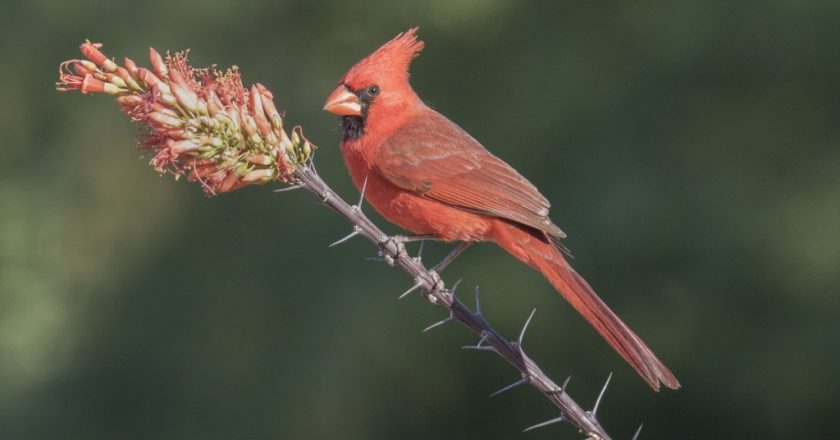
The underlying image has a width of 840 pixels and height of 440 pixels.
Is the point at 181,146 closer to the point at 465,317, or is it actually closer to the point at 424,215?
the point at 465,317

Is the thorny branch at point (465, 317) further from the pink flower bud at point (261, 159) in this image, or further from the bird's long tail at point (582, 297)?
the bird's long tail at point (582, 297)

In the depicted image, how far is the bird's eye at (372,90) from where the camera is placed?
297 cm

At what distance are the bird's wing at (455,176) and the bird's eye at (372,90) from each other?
0.12 metres

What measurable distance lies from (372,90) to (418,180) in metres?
0.28

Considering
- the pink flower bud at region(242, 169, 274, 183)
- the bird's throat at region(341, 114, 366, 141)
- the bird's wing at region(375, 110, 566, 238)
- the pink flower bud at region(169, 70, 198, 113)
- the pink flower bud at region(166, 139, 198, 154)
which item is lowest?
the bird's wing at region(375, 110, 566, 238)

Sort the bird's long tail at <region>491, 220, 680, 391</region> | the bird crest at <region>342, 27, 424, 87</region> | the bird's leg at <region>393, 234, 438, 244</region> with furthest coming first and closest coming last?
the bird crest at <region>342, 27, 424, 87</region> < the bird's leg at <region>393, 234, 438, 244</region> < the bird's long tail at <region>491, 220, 680, 391</region>

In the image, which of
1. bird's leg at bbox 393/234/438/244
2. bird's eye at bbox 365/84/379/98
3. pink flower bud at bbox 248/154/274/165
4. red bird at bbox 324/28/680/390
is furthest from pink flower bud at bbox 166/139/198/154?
bird's eye at bbox 365/84/379/98

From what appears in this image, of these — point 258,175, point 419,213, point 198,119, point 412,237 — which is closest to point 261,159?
point 258,175

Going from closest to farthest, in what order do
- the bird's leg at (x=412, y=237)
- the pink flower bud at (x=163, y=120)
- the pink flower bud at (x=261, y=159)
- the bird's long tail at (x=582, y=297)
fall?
1. the pink flower bud at (x=163, y=120)
2. the pink flower bud at (x=261, y=159)
3. the bird's long tail at (x=582, y=297)
4. the bird's leg at (x=412, y=237)

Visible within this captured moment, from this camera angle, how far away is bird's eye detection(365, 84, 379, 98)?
9.74ft

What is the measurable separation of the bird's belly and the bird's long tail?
0.06m

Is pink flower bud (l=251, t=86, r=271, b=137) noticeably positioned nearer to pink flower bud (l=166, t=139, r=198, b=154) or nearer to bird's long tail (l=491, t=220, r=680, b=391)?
pink flower bud (l=166, t=139, r=198, b=154)

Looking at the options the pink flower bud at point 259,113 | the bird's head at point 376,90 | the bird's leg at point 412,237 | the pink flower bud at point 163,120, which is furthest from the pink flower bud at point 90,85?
A: the bird's head at point 376,90

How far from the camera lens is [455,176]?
3002 millimetres
